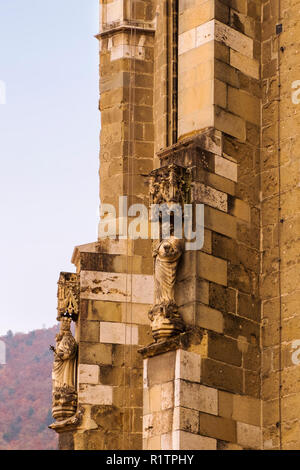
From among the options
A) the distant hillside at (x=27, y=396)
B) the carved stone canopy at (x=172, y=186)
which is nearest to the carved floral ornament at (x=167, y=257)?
the carved stone canopy at (x=172, y=186)

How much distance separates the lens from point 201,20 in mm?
16656

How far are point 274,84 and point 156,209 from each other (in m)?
2.23

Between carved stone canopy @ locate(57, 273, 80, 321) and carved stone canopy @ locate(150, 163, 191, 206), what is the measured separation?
9.44 ft

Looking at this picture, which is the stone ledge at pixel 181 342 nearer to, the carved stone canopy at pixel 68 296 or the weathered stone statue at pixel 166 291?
Result: the weathered stone statue at pixel 166 291

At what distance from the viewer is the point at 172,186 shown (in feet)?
51.1

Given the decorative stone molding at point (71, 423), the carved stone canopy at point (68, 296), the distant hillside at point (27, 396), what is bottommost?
the decorative stone molding at point (71, 423)

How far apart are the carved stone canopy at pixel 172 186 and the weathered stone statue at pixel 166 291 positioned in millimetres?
437

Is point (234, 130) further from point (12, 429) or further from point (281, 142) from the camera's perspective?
point (12, 429)

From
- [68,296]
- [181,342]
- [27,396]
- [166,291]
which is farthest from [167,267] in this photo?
[27,396]

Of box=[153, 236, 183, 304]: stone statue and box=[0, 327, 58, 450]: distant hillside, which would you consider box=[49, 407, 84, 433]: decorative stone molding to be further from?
box=[0, 327, 58, 450]: distant hillside

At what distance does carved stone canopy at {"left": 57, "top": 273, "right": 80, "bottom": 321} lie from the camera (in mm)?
18234

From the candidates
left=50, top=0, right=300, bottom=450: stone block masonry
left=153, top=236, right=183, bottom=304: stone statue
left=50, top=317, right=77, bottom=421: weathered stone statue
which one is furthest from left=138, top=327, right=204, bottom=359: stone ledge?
left=50, top=317, right=77, bottom=421: weathered stone statue

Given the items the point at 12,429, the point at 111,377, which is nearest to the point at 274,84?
the point at 111,377

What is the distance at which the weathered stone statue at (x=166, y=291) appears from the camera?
49.6 ft
